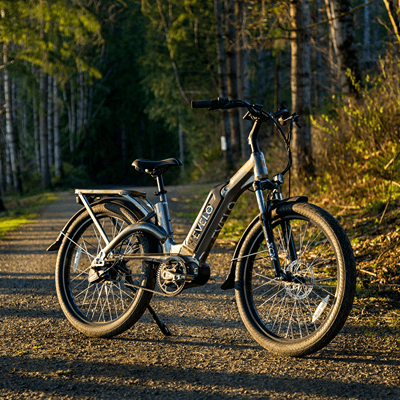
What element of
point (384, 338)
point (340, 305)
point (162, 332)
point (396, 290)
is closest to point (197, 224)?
point (162, 332)

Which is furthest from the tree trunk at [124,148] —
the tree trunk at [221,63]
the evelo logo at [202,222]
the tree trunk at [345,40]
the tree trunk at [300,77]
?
the evelo logo at [202,222]

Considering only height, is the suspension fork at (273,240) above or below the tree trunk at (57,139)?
below

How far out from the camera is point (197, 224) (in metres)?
3.48

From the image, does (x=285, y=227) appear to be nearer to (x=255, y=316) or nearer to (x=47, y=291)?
(x=255, y=316)

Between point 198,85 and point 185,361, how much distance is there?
80.0ft

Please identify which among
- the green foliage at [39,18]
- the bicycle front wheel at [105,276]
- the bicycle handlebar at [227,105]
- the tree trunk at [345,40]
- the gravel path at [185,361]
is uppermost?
the green foliage at [39,18]

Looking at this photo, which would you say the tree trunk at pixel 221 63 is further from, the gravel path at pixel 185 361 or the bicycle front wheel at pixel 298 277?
the bicycle front wheel at pixel 298 277

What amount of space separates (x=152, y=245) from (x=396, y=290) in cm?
229

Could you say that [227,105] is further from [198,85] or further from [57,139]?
[57,139]

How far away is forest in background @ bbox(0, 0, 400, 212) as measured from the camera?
753 centimetres

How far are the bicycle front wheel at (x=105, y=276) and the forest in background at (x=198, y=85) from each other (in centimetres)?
346

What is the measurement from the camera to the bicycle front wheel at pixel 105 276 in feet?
11.4

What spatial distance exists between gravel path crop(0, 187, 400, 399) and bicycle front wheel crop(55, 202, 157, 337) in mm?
142

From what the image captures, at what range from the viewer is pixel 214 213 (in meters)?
3.41
